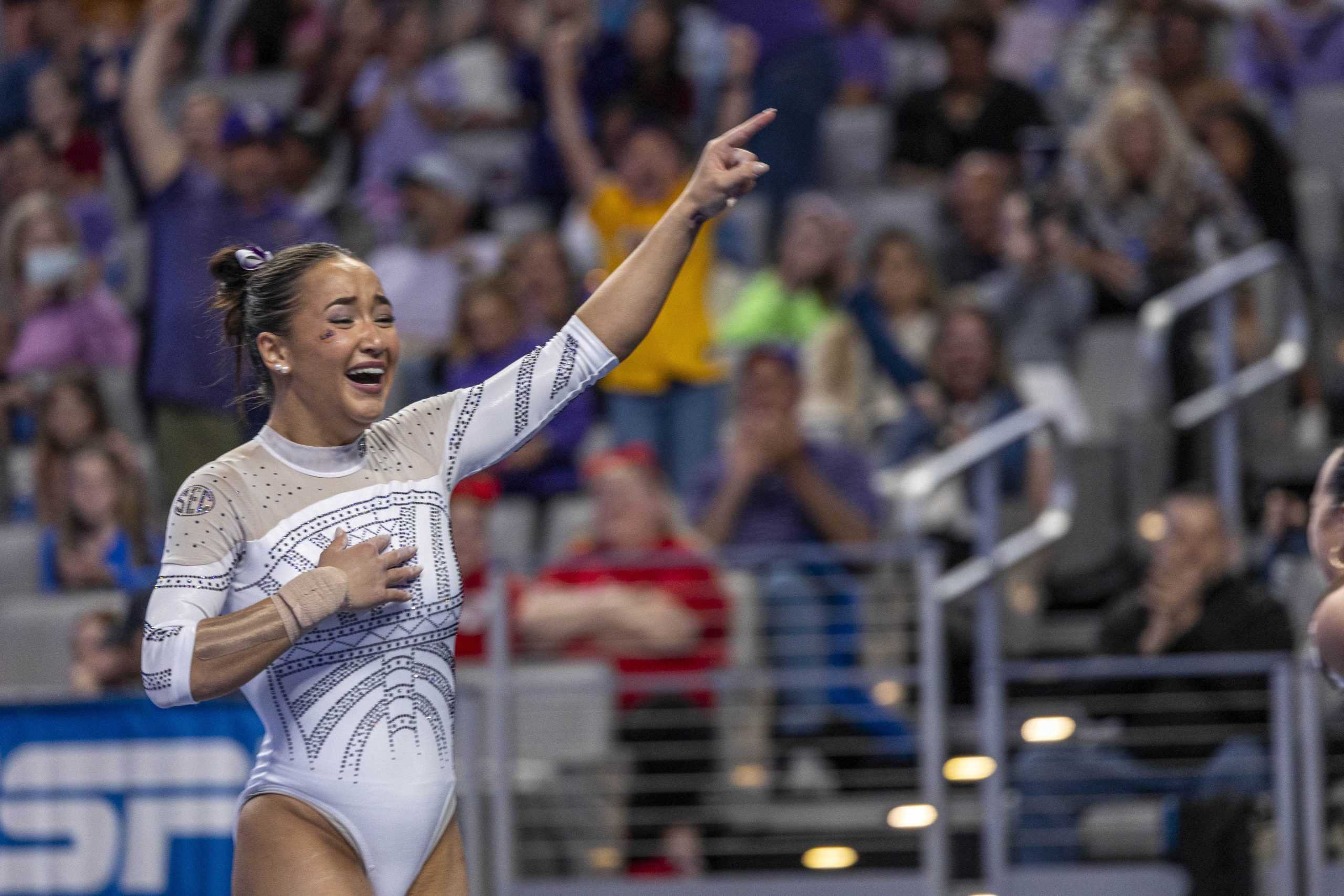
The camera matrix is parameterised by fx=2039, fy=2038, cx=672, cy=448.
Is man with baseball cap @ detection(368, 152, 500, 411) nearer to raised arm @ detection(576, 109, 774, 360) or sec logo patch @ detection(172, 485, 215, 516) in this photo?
raised arm @ detection(576, 109, 774, 360)

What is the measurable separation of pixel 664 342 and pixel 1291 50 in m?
3.45

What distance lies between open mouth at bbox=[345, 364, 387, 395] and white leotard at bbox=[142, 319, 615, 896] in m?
0.12

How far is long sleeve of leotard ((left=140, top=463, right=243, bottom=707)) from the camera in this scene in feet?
10.0

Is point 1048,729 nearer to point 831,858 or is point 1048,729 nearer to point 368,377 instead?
point 831,858

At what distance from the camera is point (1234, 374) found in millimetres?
7609

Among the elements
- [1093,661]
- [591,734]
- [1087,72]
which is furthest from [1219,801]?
[1087,72]

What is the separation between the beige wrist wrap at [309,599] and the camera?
304 cm

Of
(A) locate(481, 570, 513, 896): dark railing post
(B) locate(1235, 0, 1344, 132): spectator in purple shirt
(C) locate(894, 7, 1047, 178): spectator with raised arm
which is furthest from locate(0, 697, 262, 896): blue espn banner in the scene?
(B) locate(1235, 0, 1344, 132): spectator in purple shirt

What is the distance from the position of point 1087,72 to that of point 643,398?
3.04 metres

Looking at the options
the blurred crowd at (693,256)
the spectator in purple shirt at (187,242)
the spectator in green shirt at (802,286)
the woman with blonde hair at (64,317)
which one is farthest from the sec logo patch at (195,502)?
the woman with blonde hair at (64,317)

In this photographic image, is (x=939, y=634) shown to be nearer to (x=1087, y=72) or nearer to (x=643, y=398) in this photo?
(x=643, y=398)

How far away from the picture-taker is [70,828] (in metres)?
5.72

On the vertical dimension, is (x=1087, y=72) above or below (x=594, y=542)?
above

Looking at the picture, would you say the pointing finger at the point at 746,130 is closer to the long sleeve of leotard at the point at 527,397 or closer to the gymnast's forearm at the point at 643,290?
Result: the gymnast's forearm at the point at 643,290
